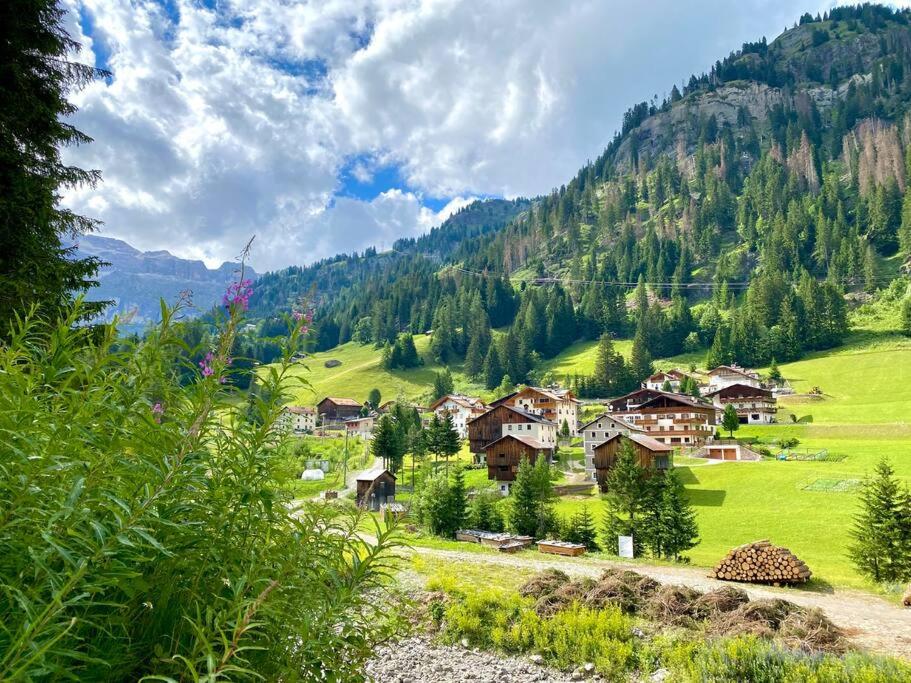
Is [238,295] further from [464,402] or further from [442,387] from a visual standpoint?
[442,387]

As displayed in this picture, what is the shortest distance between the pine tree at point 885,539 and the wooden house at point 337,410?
98448 millimetres

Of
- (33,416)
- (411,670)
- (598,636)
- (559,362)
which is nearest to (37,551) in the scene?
(33,416)

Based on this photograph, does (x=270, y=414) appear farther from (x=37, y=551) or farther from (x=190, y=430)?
(x=37, y=551)

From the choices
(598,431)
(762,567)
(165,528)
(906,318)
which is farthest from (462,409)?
(165,528)

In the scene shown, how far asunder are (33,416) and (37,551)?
2.47 feet

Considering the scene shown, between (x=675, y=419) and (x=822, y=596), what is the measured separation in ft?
214

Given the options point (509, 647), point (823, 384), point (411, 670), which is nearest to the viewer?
point (411, 670)

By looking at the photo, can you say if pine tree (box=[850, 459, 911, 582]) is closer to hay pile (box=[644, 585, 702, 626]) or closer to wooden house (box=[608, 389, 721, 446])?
hay pile (box=[644, 585, 702, 626])

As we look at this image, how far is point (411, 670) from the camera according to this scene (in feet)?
32.8

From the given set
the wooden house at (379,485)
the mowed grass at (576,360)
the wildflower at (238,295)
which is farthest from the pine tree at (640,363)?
the wildflower at (238,295)

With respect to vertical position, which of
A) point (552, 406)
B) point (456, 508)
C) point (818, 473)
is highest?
point (552, 406)

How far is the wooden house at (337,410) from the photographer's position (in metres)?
112

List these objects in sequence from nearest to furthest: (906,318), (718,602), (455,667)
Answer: (455,667), (718,602), (906,318)

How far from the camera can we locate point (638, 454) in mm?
50750
